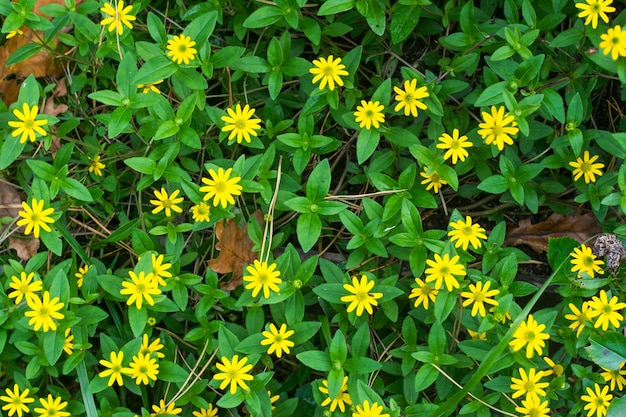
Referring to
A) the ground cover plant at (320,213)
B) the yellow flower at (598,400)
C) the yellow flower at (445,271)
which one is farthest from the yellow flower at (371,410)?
the yellow flower at (598,400)

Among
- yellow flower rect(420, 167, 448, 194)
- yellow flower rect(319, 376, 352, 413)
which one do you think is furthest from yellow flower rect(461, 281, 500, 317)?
yellow flower rect(319, 376, 352, 413)

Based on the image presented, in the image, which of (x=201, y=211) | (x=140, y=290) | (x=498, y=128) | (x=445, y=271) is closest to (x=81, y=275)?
(x=140, y=290)

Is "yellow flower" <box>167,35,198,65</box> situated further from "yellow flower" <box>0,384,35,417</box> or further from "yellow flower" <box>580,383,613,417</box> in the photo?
"yellow flower" <box>580,383,613,417</box>

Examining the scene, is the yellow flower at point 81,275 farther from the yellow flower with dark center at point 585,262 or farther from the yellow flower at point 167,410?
the yellow flower with dark center at point 585,262

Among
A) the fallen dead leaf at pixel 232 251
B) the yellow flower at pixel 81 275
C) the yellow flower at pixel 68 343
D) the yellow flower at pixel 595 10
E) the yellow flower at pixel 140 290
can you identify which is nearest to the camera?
the yellow flower at pixel 595 10

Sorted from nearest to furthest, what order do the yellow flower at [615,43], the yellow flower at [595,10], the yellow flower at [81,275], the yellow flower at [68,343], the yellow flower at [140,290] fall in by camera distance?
1. the yellow flower at [615,43]
2. the yellow flower at [595,10]
3. the yellow flower at [140,290]
4. the yellow flower at [68,343]
5. the yellow flower at [81,275]

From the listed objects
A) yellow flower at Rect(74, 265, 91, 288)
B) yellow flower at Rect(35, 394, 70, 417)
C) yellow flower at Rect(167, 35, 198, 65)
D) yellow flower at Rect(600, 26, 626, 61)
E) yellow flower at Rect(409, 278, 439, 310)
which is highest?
yellow flower at Rect(600, 26, 626, 61)

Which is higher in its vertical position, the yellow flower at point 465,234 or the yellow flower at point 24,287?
the yellow flower at point 465,234
